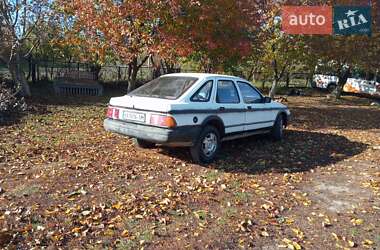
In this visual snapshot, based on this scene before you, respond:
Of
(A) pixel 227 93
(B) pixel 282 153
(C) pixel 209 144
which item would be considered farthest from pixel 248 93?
(C) pixel 209 144

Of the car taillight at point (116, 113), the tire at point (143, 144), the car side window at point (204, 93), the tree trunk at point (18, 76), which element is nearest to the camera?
the car side window at point (204, 93)

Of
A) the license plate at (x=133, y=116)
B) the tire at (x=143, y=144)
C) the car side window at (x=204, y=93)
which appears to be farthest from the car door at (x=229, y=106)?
the tire at (x=143, y=144)

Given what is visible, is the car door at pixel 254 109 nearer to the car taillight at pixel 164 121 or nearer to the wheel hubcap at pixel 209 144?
the wheel hubcap at pixel 209 144

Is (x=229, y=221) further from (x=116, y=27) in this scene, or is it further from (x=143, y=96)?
(x=116, y=27)

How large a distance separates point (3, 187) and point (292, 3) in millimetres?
13807

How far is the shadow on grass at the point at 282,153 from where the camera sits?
6625 mm

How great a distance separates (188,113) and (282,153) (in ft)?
8.55

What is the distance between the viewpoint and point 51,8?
1304 cm

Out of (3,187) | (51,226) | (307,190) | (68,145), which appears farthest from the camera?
(68,145)

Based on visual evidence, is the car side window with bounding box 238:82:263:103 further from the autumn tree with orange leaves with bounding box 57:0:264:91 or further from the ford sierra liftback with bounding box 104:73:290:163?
the autumn tree with orange leaves with bounding box 57:0:264:91

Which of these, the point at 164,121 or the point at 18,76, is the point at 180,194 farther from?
the point at 18,76

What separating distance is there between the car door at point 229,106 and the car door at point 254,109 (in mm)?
204

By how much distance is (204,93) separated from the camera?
21.2 feet

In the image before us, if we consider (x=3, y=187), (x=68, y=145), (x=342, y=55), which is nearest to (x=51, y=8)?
(x=68, y=145)
